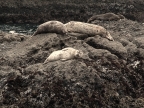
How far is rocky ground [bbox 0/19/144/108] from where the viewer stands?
713cm

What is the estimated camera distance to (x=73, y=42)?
973 cm

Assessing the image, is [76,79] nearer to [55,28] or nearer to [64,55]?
[64,55]

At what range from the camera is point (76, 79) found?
24.1ft

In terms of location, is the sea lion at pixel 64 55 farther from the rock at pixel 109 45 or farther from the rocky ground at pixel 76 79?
the rock at pixel 109 45

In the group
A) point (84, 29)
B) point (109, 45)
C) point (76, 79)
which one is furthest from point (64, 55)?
point (84, 29)

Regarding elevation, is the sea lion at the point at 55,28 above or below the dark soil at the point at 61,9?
above

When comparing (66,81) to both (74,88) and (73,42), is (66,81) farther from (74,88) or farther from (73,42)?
(73,42)

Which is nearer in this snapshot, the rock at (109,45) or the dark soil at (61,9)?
the rock at (109,45)

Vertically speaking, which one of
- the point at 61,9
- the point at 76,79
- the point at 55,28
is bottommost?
the point at 61,9

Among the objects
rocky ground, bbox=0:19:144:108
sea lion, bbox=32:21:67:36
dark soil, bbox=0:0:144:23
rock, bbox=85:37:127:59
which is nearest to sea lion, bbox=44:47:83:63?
rocky ground, bbox=0:19:144:108

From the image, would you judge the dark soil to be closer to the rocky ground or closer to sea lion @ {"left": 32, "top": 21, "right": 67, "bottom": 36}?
sea lion @ {"left": 32, "top": 21, "right": 67, "bottom": 36}

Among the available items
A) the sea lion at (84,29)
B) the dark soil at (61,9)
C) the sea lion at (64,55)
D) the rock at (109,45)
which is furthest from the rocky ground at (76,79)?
the dark soil at (61,9)

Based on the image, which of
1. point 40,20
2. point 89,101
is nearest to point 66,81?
point 89,101

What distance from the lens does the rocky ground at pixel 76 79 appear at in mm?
7129
